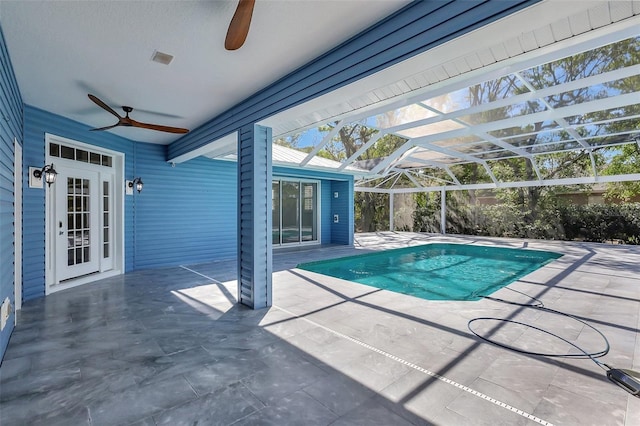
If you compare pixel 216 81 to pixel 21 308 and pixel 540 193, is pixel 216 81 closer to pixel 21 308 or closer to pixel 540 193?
pixel 21 308

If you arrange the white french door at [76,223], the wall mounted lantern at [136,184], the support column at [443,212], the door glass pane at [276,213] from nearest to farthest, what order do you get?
the white french door at [76,223]
the wall mounted lantern at [136,184]
the door glass pane at [276,213]
the support column at [443,212]

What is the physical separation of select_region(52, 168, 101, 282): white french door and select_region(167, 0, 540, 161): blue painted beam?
3.59m

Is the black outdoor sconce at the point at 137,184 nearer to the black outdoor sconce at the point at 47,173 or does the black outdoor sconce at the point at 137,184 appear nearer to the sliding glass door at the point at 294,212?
the black outdoor sconce at the point at 47,173

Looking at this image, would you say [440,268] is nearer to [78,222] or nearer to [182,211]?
[182,211]

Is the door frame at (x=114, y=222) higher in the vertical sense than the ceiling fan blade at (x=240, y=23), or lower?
lower

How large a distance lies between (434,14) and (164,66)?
8.51 ft

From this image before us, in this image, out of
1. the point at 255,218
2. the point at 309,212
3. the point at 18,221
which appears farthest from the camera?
the point at 309,212

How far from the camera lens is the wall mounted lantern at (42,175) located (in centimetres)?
439

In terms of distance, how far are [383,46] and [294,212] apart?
26.5 feet

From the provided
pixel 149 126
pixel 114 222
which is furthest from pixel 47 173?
pixel 114 222

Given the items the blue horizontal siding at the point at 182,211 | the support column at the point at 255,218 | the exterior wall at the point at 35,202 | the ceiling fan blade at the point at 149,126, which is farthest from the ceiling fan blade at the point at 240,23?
the blue horizontal siding at the point at 182,211

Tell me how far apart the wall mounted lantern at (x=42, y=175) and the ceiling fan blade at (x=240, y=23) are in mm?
3878

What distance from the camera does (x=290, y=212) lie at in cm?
1026

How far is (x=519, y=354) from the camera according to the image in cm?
275
